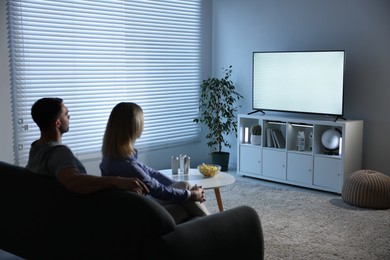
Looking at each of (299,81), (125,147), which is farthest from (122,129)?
(299,81)

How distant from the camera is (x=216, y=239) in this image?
8.45 ft

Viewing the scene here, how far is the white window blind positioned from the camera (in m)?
5.16

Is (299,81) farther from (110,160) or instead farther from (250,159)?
(110,160)

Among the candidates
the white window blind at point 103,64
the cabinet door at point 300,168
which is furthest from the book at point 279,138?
the white window blind at point 103,64

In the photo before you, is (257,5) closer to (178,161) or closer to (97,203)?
(178,161)

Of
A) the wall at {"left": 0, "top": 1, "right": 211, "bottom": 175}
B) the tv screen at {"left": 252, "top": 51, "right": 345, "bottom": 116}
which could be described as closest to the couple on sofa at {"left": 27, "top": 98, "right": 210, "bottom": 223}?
the wall at {"left": 0, "top": 1, "right": 211, "bottom": 175}

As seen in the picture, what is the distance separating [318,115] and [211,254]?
3.61m

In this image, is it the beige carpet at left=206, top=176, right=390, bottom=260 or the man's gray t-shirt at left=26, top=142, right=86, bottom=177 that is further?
the beige carpet at left=206, top=176, right=390, bottom=260

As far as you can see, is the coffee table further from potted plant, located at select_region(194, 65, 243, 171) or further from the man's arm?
potted plant, located at select_region(194, 65, 243, 171)

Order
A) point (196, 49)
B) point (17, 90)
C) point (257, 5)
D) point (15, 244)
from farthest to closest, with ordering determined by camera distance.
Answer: point (196, 49) < point (257, 5) < point (17, 90) < point (15, 244)

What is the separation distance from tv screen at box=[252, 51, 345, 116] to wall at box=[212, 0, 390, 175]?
30 cm

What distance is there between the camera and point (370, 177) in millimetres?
4902

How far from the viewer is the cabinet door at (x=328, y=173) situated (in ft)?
17.7

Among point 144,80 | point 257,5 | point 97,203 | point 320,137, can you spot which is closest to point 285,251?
point 97,203
